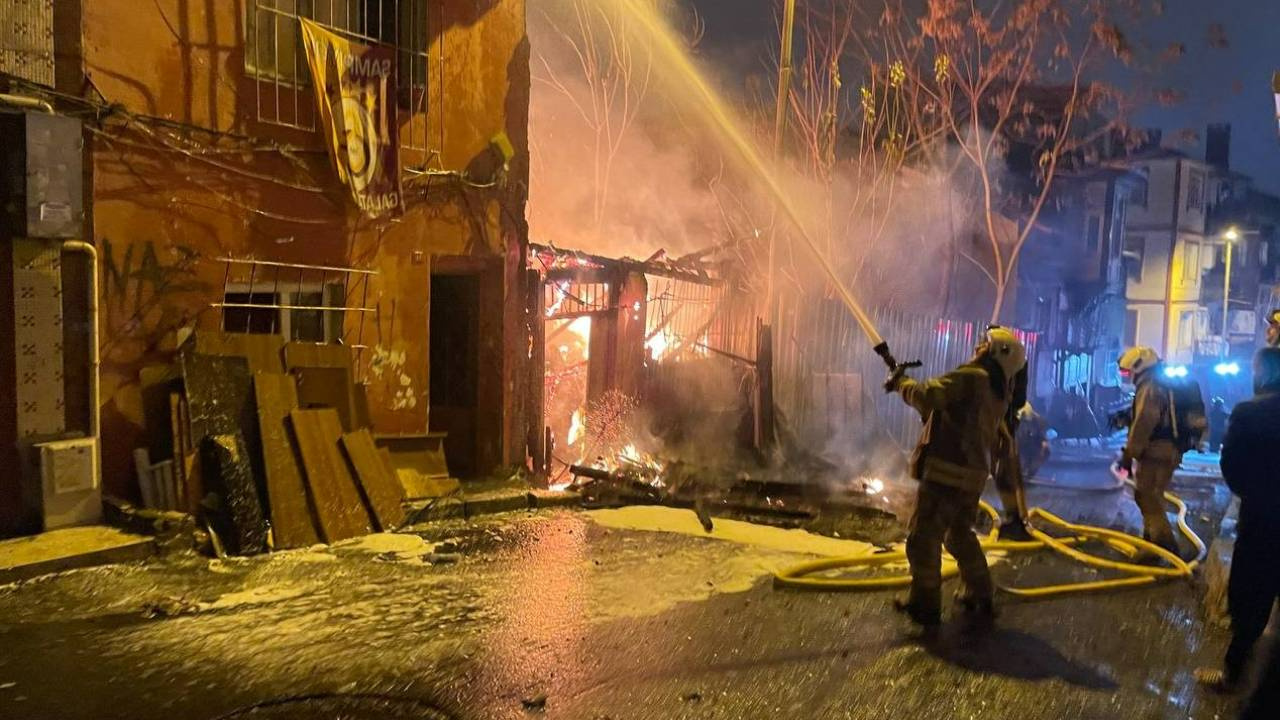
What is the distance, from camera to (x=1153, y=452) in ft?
26.0

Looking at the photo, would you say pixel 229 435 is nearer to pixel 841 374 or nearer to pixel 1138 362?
pixel 1138 362

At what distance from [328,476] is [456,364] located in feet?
9.75

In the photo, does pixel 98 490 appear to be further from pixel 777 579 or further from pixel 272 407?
pixel 777 579

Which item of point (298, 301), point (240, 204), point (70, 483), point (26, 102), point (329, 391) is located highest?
point (26, 102)

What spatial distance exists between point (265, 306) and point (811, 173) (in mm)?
17207

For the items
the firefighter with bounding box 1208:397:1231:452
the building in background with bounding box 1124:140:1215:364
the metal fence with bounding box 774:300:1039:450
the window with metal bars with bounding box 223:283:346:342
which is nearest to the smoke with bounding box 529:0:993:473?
the metal fence with bounding box 774:300:1039:450

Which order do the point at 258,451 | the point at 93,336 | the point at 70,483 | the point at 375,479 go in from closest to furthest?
1. the point at 70,483
2. the point at 93,336
3. the point at 258,451
4. the point at 375,479

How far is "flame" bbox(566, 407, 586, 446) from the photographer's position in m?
13.2

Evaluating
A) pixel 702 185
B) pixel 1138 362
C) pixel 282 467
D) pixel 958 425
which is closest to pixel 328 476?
pixel 282 467

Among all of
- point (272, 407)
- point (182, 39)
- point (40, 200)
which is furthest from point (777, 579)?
point (182, 39)

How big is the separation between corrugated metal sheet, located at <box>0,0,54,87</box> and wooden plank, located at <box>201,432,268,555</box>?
339 centimetres

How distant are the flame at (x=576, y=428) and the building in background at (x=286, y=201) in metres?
2.43

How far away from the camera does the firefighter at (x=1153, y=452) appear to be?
788 cm

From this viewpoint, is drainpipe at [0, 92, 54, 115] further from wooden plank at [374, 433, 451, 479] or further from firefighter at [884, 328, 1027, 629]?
firefighter at [884, 328, 1027, 629]
